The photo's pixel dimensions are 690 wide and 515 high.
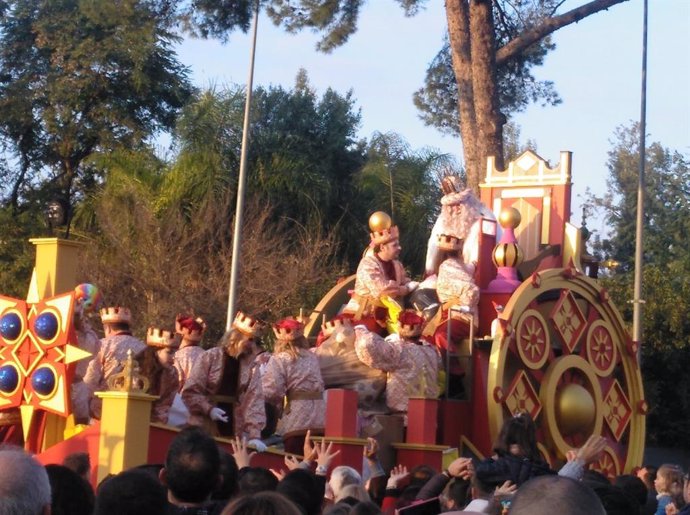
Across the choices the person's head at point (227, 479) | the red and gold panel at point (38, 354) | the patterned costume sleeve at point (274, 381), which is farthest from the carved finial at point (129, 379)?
the person's head at point (227, 479)

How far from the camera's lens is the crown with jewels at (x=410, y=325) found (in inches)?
507

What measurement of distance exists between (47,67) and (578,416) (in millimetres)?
22193

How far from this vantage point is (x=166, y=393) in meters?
10.9

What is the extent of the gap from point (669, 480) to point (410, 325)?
5.14 metres

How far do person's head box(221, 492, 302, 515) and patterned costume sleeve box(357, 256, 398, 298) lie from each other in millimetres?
10048

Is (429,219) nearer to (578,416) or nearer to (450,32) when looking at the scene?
(450,32)

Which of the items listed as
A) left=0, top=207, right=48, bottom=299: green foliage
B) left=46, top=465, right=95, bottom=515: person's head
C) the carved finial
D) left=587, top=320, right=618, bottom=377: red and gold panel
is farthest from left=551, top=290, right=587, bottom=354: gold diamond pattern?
left=0, top=207, right=48, bottom=299: green foliage

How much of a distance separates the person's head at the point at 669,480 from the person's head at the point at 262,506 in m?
4.68

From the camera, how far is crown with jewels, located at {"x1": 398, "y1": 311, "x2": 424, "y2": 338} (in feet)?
42.3

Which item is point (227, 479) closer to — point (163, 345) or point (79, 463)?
point (79, 463)

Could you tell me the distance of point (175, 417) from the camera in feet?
36.2

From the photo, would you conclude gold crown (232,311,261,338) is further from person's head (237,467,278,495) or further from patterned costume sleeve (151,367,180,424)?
person's head (237,467,278,495)

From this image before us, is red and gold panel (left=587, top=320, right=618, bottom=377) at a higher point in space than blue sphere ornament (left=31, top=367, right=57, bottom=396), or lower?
higher

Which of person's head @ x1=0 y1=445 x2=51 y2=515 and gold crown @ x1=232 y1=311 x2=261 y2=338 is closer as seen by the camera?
person's head @ x1=0 y1=445 x2=51 y2=515
